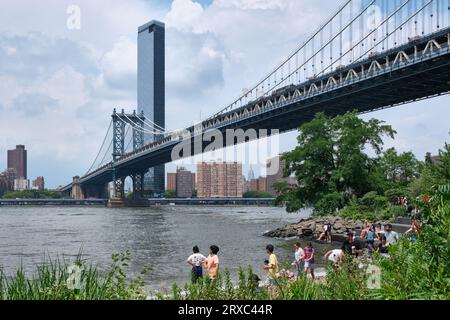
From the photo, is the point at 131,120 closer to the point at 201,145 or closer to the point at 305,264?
the point at 201,145

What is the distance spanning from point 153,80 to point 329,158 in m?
102

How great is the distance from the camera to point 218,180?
6791 inches

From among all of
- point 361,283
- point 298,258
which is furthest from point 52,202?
point 361,283

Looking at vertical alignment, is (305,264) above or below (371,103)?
below

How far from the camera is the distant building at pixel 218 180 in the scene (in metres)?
170

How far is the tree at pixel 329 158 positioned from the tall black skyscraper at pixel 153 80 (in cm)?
8840

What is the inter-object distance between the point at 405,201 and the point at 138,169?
251ft

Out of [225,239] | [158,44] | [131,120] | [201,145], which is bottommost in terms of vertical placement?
[225,239]

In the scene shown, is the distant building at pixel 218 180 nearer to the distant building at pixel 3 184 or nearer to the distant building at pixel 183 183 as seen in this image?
the distant building at pixel 183 183

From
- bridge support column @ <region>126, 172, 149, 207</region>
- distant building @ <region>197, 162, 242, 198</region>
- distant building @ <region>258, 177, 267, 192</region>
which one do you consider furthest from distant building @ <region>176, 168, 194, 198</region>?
bridge support column @ <region>126, 172, 149, 207</region>

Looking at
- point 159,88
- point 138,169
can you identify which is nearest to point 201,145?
point 138,169
